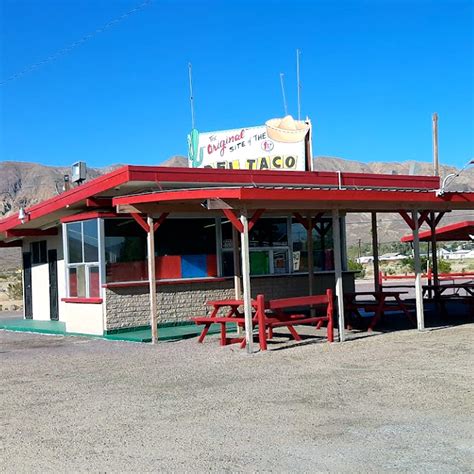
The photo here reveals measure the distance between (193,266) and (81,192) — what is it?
3.09 m

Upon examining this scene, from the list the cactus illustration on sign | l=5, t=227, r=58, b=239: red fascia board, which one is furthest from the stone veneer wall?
l=5, t=227, r=58, b=239: red fascia board

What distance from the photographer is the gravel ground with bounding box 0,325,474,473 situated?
5824mm

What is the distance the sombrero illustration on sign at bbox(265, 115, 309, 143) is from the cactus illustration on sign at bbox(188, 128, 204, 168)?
217 centimetres

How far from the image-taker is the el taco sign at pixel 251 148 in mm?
18219

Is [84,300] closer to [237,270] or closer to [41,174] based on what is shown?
[237,270]

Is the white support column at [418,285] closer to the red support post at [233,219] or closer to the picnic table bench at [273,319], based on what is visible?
the picnic table bench at [273,319]

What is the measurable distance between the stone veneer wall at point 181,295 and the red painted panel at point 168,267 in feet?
0.70

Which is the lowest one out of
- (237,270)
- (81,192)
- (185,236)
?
(237,270)

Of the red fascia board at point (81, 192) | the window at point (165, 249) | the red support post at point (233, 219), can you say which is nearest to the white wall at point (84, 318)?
the window at point (165, 249)

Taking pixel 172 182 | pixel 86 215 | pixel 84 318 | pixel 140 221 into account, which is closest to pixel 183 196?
pixel 140 221

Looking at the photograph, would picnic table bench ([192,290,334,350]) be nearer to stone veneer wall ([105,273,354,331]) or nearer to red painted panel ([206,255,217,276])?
stone veneer wall ([105,273,354,331])

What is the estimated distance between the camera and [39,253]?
2147 cm

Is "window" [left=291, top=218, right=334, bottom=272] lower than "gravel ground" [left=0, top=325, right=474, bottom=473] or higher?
higher

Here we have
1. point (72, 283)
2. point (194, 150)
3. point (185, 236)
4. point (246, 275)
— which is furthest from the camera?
point (194, 150)
